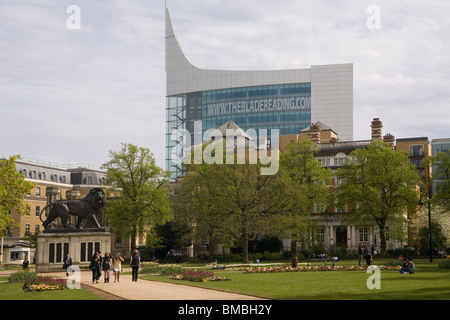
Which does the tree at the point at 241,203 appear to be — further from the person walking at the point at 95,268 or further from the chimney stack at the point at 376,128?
the chimney stack at the point at 376,128

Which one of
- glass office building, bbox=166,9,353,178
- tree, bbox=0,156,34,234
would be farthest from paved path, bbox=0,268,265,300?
glass office building, bbox=166,9,353,178

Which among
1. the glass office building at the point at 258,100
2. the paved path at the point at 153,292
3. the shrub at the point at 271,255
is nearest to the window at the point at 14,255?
the shrub at the point at 271,255

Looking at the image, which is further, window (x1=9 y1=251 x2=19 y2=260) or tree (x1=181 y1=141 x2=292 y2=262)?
window (x1=9 y1=251 x2=19 y2=260)

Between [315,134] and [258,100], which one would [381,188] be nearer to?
[315,134]

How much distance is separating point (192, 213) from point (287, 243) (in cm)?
2956

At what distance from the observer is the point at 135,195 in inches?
3118

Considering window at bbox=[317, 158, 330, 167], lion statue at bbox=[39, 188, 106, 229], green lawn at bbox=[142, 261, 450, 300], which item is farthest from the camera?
window at bbox=[317, 158, 330, 167]

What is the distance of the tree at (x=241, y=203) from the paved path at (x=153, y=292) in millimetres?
30745

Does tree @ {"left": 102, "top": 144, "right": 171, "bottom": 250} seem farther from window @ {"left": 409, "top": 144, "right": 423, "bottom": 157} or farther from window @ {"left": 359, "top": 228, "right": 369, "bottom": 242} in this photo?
window @ {"left": 409, "top": 144, "right": 423, "bottom": 157}

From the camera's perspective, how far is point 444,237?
85625 mm

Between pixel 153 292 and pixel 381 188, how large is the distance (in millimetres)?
53337

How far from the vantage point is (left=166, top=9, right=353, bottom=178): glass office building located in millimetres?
159125

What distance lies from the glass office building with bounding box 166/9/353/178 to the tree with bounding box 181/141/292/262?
300ft
